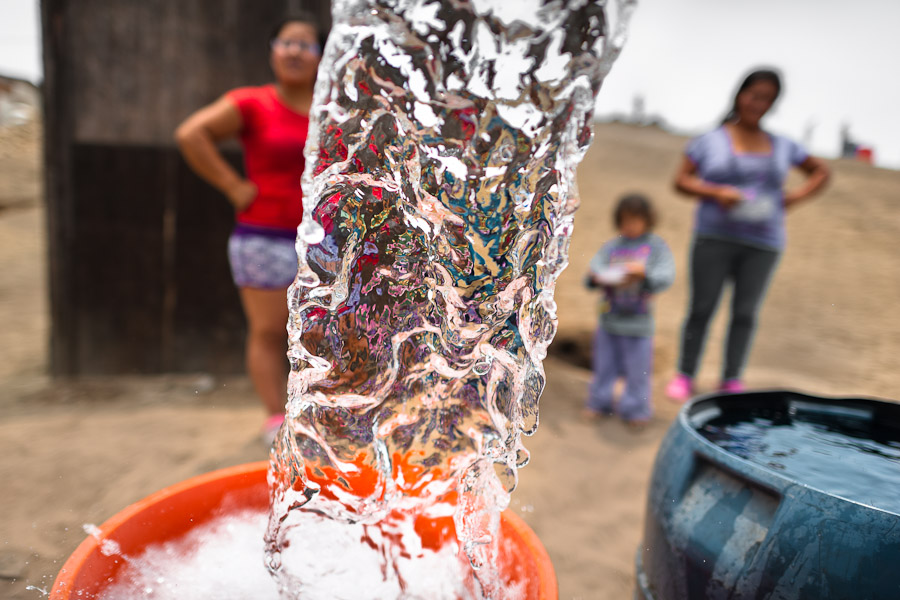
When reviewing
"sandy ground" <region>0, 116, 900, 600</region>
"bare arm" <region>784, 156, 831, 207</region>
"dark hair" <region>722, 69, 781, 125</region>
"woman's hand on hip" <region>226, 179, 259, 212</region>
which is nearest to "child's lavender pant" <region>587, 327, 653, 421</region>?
"sandy ground" <region>0, 116, 900, 600</region>

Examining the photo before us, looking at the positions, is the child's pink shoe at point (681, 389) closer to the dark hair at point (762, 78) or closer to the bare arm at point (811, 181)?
the bare arm at point (811, 181)

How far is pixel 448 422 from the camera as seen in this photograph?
4.11 ft

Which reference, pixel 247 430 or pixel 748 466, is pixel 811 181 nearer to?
pixel 748 466

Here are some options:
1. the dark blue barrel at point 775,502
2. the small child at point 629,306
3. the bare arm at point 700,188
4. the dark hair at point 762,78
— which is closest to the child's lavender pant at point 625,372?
the small child at point 629,306

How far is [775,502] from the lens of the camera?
899 millimetres

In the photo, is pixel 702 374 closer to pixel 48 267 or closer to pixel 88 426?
pixel 88 426

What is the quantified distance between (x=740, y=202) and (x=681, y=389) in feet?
3.63

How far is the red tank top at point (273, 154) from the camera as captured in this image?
6.49 feet

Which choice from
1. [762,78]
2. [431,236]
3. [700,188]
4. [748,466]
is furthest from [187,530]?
[762,78]

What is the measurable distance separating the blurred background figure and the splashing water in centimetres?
207

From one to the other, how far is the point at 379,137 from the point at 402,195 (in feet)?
0.38

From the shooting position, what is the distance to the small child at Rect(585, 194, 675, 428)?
2.82 metres

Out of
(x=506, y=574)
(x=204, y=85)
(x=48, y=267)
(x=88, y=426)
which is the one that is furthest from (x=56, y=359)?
(x=506, y=574)

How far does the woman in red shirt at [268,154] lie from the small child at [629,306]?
165 cm
